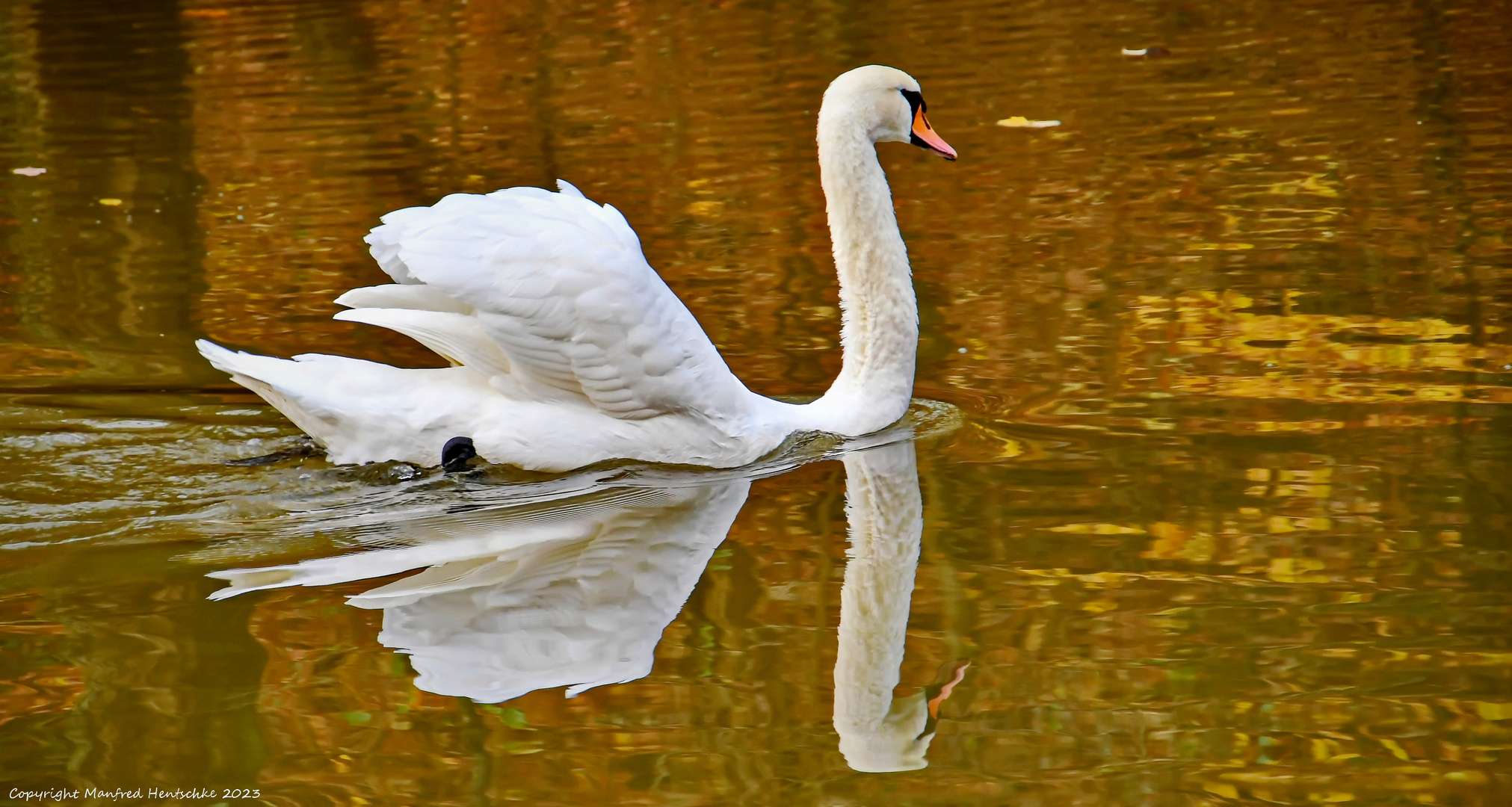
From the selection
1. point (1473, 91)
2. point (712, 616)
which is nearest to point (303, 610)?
point (712, 616)

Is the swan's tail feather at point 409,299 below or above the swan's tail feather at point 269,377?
above

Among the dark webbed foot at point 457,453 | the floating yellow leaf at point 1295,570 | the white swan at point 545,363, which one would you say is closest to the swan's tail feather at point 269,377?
the white swan at point 545,363

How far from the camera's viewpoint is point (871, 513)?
495 cm

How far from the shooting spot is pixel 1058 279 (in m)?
7.37

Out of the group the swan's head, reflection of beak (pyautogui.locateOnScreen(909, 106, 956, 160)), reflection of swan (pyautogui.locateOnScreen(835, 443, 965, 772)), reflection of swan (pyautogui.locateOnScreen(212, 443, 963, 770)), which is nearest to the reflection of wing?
reflection of swan (pyautogui.locateOnScreen(212, 443, 963, 770))

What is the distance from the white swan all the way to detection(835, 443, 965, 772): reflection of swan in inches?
15.3

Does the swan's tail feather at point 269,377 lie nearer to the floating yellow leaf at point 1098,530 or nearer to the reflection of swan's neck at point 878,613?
the reflection of swan's neck at point 878,613

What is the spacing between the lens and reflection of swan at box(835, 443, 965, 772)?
3498mm

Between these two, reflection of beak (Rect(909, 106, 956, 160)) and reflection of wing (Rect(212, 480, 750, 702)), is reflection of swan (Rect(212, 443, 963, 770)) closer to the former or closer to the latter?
reflection of wing (Rect(212, 480, 750, 702))

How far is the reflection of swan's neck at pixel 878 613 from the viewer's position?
350 centimetres

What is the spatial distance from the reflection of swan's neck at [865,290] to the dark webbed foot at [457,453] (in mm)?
1123

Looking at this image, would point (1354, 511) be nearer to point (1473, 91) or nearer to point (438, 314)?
point (438, 314)

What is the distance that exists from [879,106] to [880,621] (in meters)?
2.35

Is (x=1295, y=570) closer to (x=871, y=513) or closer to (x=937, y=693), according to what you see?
(x=937, y=693)
